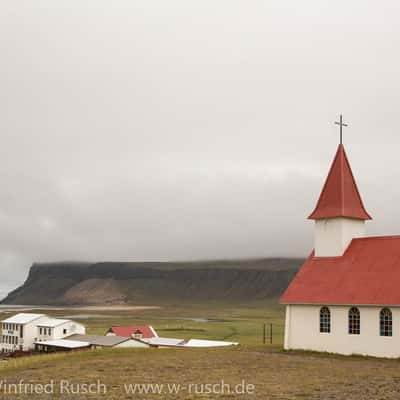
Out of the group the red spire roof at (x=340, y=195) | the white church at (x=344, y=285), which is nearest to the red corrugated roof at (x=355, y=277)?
the white church at (x=344, y=285)

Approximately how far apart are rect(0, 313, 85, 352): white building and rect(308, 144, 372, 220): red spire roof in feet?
203

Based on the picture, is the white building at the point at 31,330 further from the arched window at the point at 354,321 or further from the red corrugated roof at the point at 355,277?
the arched window at the point at 354,321

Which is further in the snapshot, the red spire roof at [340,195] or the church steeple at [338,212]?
the red spire roof at [340,195]

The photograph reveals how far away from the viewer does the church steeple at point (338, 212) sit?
42250 mm

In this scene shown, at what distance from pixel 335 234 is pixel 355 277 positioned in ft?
13.4

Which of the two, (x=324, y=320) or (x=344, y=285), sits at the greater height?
(x=344, y=285)

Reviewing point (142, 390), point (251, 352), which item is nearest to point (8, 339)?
point (251, 352)

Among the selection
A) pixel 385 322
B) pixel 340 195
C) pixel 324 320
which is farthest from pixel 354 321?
pixel 340 195

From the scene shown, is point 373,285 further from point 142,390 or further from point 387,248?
point 142,390

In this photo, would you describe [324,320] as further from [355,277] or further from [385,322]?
[385,322]

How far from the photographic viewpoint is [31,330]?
100250mm

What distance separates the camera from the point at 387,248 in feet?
131

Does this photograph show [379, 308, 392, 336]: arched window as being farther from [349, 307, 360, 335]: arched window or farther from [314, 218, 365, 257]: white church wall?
[314, 218, 365, 257]: white church wall

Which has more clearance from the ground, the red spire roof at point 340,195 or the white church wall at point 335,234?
the red spire roof at point 340,195
